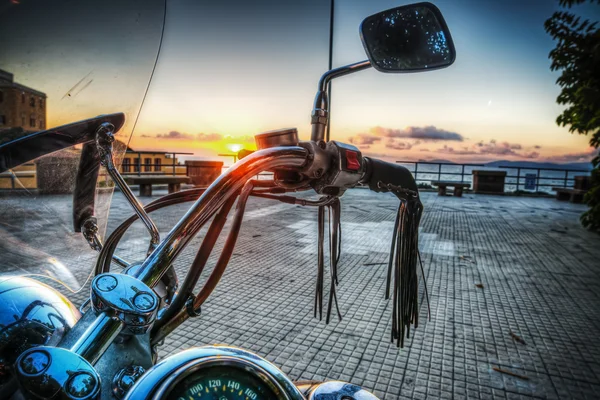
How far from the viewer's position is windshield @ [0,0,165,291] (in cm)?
69

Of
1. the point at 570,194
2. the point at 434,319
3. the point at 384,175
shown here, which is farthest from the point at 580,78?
the point at 570,194

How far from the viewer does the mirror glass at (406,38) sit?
43.5 inches

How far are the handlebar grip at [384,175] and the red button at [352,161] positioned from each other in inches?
3.1

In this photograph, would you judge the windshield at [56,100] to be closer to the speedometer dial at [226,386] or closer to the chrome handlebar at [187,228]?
the chrome handlebar at [187,228]

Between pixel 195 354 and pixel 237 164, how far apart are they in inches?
13.9

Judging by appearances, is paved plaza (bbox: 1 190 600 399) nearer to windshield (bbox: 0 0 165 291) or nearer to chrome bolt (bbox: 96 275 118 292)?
windshield (bbox: 0 0 165 291)

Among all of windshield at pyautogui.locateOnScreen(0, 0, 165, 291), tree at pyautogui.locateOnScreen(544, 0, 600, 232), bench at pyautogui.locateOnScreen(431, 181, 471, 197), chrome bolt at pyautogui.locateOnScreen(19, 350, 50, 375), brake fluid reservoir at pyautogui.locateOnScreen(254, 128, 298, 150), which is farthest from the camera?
bench at pyautogui.locateOnScreen(431, 181, 471, 197)

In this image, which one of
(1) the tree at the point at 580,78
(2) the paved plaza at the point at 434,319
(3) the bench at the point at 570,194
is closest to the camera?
(2) the paved plaza at the point at 434,319

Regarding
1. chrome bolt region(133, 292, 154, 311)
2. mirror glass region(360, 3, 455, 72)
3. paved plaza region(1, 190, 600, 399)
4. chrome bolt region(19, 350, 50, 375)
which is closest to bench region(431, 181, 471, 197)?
paved plaza region(1, 190, 600, 399)

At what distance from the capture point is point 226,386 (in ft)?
2.11

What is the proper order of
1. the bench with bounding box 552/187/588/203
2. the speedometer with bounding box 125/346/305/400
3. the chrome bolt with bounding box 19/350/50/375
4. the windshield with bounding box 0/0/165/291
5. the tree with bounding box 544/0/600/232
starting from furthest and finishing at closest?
the bench with bounding box 552/187/588/203, the tree with bounding box 544/0/600/232, the windshield with bounding box 0/0/165/291, the speedometer with bounding box 125/346/305/400, the chrome bolt with bounding box 19/350/50/375

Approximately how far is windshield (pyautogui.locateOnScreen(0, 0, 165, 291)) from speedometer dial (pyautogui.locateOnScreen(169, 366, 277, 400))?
1.76 ft

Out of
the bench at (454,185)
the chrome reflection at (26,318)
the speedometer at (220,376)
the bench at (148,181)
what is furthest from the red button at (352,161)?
the bench at (454,185)

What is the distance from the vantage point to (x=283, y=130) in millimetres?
894
